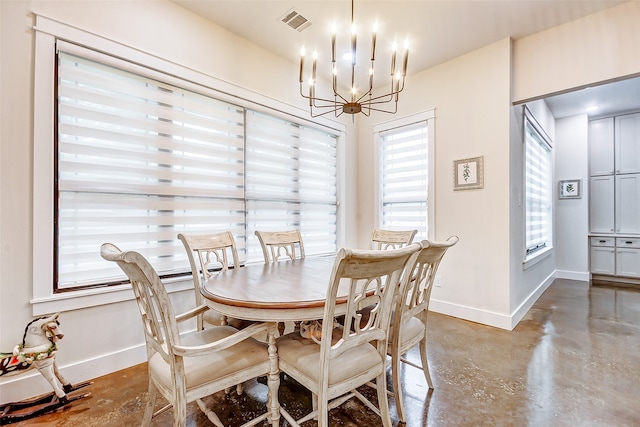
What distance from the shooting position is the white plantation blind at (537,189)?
147 inches

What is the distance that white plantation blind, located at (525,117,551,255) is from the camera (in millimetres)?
3723

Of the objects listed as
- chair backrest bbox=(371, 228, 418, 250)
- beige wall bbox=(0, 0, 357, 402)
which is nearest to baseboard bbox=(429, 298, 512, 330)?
chair backrest bbox=(371, 228, 418, 250)

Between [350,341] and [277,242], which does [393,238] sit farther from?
[350,341]

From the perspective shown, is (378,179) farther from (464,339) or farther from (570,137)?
(570,137)

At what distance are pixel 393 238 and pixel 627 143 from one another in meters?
5.01

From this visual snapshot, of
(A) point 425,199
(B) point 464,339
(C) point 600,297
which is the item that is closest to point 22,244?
(B) point 464,339

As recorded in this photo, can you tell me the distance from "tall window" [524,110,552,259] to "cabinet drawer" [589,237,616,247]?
0.70 meters

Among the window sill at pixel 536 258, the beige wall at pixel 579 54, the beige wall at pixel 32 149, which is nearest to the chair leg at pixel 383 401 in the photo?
the beige wall at pixel 32 149

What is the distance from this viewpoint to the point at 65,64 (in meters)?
1.98

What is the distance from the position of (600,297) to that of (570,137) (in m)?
2.77

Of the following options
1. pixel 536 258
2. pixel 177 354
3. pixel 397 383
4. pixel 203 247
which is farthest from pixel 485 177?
pixel 177 354

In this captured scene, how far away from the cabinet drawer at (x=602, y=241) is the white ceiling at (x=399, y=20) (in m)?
3.97

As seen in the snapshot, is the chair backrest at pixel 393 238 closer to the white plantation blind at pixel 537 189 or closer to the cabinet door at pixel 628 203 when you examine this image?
the white plantation blind at pixel 537 189

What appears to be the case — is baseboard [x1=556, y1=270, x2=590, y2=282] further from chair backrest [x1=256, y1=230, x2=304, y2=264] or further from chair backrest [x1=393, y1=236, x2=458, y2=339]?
chair backrest [x1=256, y1=230, x2=304, y2=264]
